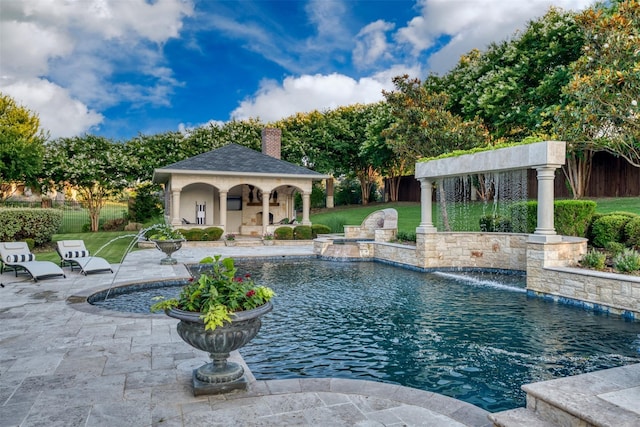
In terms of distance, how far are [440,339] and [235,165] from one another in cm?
1859

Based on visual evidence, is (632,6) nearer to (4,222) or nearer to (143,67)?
(4,222)

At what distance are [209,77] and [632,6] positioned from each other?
19.9m

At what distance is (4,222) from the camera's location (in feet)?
49.3

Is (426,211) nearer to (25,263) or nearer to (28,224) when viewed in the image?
(25,263)

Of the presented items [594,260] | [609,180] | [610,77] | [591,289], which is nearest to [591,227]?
[594,260]

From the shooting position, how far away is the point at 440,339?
625 centimetres

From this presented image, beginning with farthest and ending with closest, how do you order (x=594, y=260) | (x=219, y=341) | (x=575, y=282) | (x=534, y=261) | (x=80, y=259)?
(x=80, y=259)
(x=534, y=261)
(x=594, y=260)
(x=575, y=282)
(x=219, y=341)

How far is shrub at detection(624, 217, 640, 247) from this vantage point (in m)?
10.3

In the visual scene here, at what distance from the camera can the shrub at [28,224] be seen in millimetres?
15109

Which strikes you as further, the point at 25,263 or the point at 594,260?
the point at 25,263

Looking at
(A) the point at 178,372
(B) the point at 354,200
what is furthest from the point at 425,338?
(B) the point at 354,200

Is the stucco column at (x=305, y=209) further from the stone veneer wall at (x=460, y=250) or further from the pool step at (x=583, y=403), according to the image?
the pool step at (x=583, y=403)

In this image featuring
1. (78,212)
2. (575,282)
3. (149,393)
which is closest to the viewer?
(149,393)

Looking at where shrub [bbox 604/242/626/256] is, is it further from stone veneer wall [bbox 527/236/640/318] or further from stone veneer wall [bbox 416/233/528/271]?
stone veneer wall [bbox 416/233/528/271]
